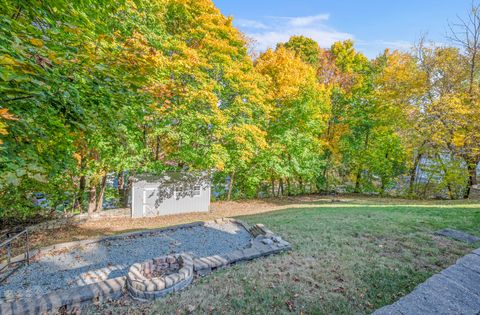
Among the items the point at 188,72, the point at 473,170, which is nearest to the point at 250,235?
the point at 188,72

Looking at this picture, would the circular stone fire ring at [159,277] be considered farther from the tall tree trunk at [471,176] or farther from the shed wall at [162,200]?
the tall tree trunk at [471,176]

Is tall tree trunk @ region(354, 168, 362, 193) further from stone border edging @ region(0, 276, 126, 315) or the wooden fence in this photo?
the wooden fence

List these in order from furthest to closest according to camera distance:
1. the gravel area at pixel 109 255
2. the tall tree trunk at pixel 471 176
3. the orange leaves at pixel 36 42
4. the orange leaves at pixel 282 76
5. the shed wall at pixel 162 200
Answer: the orange leaves at pixel 282 76
the tall tree trunk at pixel 471 176
the shed wall at pixel 162 200
the gravel area at pixel 109 255
the orange leaves at pixel 36 42

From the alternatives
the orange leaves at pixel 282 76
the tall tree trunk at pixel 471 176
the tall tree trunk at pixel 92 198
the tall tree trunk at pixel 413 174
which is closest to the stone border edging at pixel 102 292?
the tall tree trunk at pixel 92 198

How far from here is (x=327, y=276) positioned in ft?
11.6

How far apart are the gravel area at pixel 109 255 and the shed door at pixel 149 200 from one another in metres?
3.48

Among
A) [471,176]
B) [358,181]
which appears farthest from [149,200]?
[471,176]

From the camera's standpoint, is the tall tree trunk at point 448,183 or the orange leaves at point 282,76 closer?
the orange leaves at point 282,76

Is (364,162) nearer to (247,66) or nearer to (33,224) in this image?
(247,66)

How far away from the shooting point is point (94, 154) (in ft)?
29.3

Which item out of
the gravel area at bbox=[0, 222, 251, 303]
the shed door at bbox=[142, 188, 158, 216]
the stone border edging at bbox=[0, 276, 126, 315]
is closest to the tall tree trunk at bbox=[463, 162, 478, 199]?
the gravel area at bbox=[0, 222, 251, 303]

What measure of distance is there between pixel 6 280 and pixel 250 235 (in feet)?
17.5

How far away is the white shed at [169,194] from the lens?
31.5 feet

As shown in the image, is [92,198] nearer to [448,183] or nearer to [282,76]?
[282,76]
